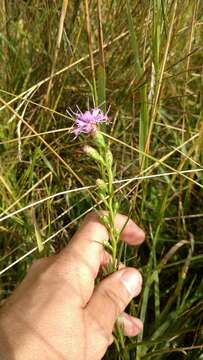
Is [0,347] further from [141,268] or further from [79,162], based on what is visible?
[79,162]

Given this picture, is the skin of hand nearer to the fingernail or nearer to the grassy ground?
the fingernail

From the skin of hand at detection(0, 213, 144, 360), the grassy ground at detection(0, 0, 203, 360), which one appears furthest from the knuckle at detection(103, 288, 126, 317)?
the grassy ground at detection(0, 0, 203, 360)

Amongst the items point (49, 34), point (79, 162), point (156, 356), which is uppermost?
point (49, 34)

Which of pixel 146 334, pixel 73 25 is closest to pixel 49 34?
pixel 73 25

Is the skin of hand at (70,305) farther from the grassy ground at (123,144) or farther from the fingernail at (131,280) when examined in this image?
the grassy ground at (123,144)

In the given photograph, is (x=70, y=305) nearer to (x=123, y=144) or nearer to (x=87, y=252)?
(x=87, y=252)

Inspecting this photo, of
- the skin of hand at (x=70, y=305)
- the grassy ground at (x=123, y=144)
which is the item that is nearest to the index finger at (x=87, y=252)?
the skin of hand at (x=70, y=305)
